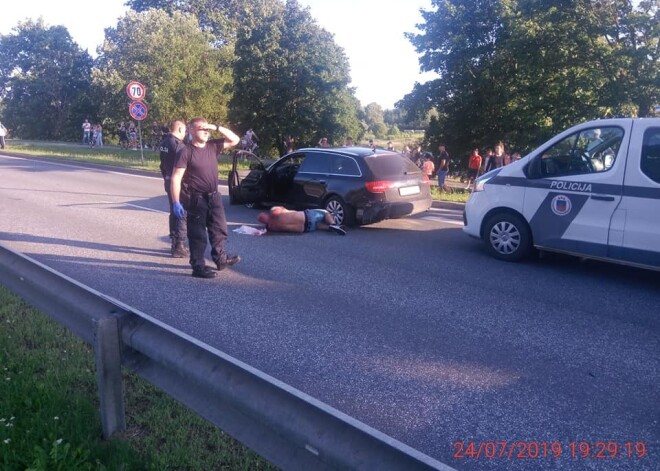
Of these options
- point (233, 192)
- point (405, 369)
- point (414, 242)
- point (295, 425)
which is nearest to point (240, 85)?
point (233, 192)

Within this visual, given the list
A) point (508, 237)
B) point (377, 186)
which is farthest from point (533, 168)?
point (377, 186)

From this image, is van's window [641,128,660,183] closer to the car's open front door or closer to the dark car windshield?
the dark car windshield

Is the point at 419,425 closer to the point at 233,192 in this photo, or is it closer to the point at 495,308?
the point at 495,308

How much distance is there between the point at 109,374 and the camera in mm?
3072

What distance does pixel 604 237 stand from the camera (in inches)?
270

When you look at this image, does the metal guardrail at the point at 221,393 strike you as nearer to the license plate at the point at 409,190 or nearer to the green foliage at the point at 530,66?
the license plate at the point at 409,190

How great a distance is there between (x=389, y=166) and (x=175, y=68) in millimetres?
22297

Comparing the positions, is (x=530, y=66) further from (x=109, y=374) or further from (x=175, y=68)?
(x=109, y=374)

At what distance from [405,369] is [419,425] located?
84cm

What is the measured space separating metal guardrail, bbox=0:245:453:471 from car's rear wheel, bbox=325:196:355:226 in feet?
23.2

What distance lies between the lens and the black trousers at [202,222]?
22.1 feet

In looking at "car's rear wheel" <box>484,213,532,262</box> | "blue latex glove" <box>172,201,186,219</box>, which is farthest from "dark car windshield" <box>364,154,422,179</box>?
"blue latex glove" <box>172,201,186,219</box>

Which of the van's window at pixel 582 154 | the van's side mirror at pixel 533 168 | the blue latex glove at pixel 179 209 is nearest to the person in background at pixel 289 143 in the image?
the van's side mirror at pixel 533 168

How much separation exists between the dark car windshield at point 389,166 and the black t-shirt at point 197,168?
4.10 metres
